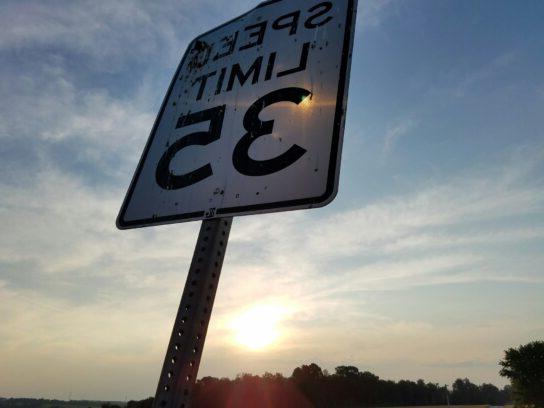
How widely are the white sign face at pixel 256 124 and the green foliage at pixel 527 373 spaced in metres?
61.6

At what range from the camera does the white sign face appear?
1747 millimetres

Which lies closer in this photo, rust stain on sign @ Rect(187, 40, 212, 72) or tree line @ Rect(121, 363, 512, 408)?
rust stain on sign @ Rect(187, 40, 212, 72)

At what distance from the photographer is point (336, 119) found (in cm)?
178

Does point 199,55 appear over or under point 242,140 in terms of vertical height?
over

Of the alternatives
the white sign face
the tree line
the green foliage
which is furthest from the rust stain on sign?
the tree line

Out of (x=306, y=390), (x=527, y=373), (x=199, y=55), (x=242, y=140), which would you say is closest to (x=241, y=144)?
(x=242, y=140)

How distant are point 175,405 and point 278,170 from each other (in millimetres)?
1082

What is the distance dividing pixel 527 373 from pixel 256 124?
2451 inches

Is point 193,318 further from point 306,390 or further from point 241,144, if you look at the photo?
point 306,390

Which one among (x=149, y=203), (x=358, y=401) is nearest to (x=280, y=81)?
(x=149, y=203)

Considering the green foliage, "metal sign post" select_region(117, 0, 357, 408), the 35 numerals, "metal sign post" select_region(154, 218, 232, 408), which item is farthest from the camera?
the green foliage

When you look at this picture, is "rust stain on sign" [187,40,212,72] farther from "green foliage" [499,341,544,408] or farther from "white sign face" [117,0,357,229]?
"green foliage" [499,341,544,408]

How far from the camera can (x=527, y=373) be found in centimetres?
4938

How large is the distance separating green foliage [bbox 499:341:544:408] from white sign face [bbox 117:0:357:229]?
61585 millimetres
